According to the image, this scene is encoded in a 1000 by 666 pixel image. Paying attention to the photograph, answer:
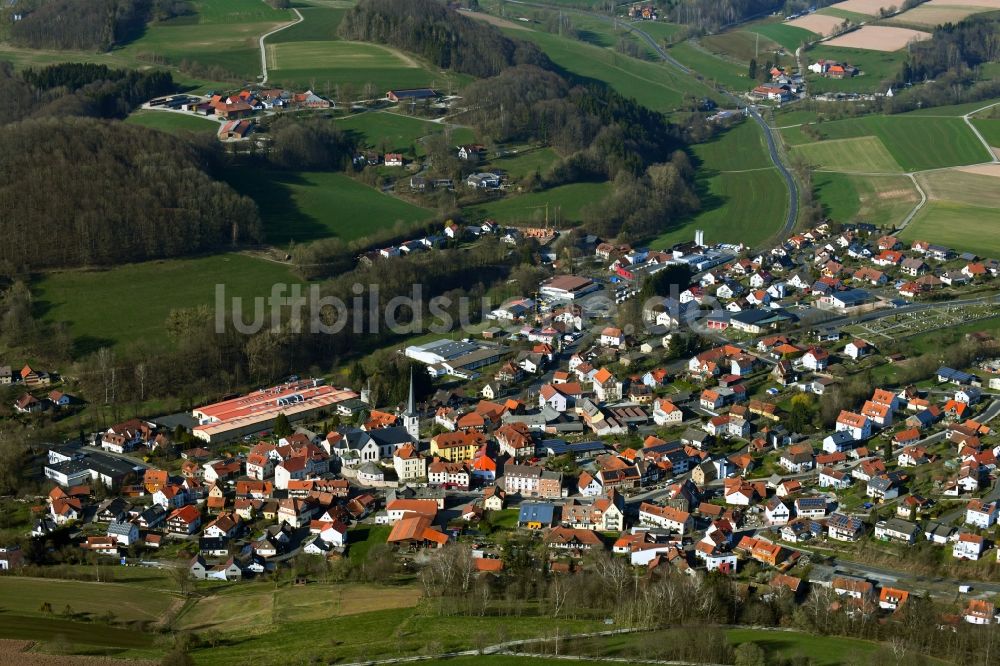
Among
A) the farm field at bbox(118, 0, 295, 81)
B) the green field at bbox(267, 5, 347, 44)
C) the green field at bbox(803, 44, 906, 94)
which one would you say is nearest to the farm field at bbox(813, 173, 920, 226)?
the green field at bbox(803, 44, 906, 94)

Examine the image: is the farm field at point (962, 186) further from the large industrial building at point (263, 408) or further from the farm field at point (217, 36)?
the farm field at point (217, 36)

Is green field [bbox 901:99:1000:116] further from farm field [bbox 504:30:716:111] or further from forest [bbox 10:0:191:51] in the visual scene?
forest [bbox 10:0:191:51]

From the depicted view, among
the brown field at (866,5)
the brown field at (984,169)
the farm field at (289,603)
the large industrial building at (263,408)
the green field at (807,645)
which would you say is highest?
the brown field at (866,5)

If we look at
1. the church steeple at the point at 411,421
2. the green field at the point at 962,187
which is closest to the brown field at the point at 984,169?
the green field at the point at 962,187

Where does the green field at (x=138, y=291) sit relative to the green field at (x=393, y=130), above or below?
below

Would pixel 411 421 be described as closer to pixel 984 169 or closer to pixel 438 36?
pixel 984 169

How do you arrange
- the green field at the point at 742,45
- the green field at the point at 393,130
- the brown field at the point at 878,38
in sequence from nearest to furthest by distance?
the green field at the point at 393,130
the brown field at the point at 878,38
the green field at the point at 742,45
